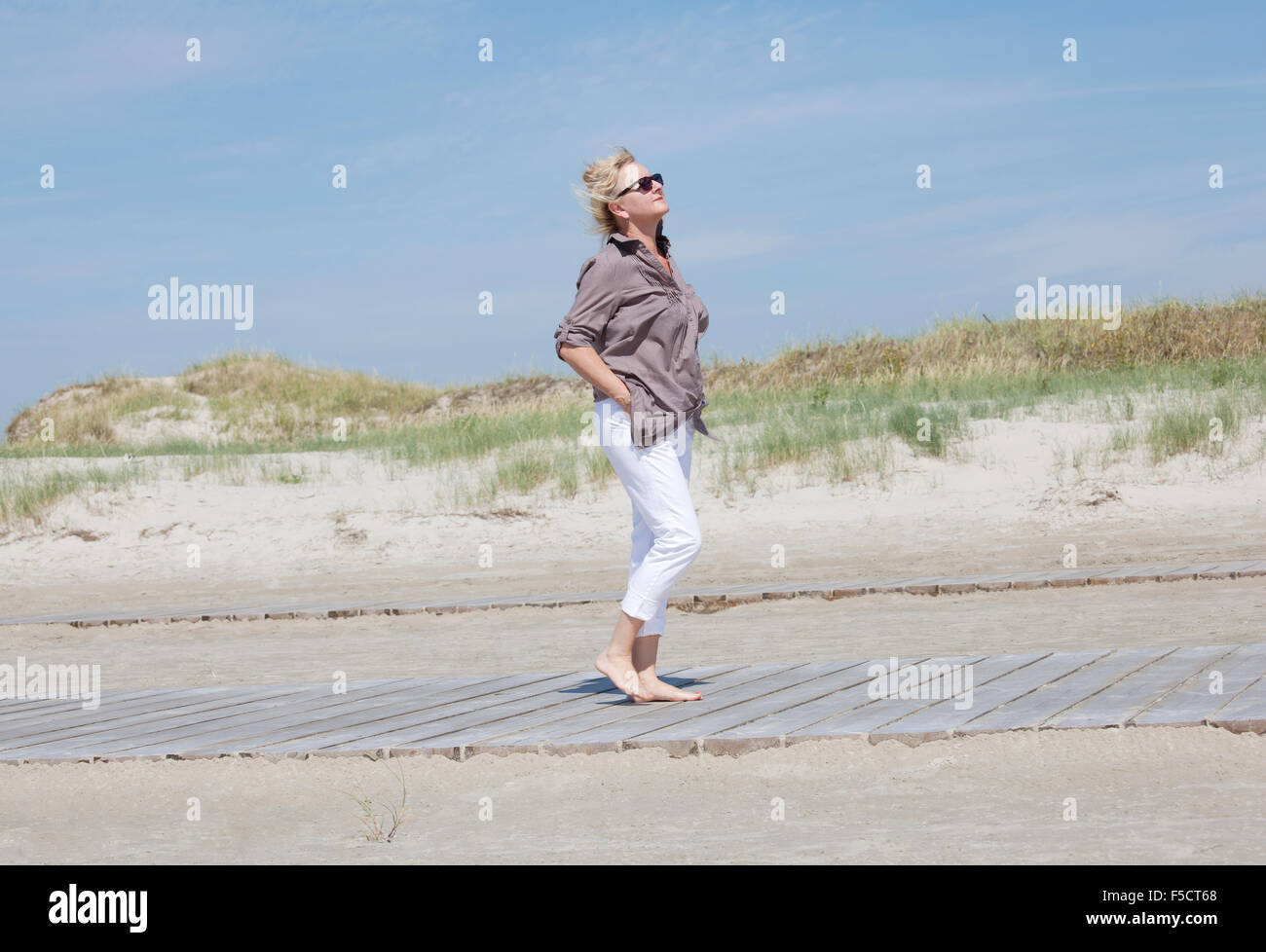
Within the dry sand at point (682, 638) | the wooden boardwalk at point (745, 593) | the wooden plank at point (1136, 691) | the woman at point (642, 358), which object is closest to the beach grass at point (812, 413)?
the dry sand at point (682, 638)

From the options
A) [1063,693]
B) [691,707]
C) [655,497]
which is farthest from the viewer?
[691,707]

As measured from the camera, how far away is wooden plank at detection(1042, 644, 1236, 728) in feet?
17.1

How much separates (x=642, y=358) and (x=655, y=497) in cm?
56

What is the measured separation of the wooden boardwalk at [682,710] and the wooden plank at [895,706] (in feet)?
0.04

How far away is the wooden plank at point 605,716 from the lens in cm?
549

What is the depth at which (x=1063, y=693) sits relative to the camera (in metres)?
5.79

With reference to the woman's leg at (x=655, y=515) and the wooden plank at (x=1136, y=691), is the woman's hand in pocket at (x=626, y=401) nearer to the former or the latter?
the woman's leg at (x=655, y=515)

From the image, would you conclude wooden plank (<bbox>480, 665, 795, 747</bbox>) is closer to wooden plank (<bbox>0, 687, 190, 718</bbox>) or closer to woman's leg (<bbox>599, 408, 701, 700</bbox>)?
woman's leg (<bbox>599, 408, 701, 700</bbox>)

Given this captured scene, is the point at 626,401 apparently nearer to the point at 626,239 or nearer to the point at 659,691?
the point at 626,239

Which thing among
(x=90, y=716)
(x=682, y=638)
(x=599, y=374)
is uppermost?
(x=599, y=374)

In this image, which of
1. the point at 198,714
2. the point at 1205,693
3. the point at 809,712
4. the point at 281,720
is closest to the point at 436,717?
the point at 281,720
